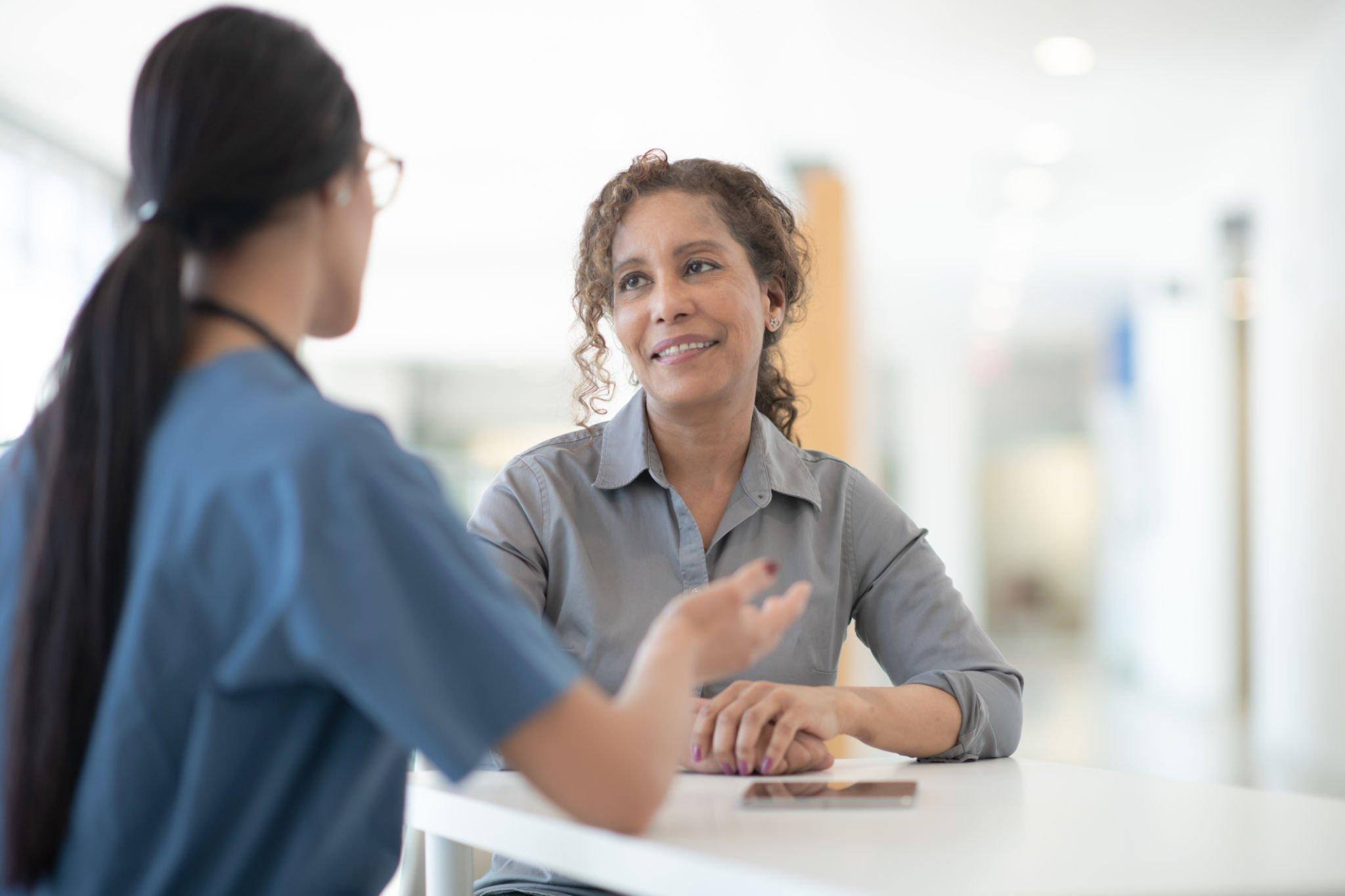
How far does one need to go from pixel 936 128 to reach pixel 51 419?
6.00 m

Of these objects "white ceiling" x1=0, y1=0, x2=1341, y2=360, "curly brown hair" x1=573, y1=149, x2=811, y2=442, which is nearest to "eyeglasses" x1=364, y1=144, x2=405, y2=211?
"curly brown hair" x1=573, y1=149, x2=811, y2=442

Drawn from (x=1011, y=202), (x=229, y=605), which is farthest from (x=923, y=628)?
(x=1011, y=202)

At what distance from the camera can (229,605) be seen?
82cm

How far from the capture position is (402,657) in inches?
32.3

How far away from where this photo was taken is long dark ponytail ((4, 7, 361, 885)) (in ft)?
2.73

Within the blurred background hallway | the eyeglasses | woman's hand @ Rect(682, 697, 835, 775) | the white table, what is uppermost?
the blurred background hallway

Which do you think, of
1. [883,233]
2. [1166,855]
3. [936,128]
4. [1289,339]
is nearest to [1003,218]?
[883,233]

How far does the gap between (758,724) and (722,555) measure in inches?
16.2

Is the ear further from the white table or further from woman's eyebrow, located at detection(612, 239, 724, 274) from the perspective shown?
the white table

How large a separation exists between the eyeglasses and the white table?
0.57m

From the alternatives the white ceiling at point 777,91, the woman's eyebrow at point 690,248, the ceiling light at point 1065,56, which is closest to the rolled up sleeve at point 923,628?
the woman's eyebrow at point 690,248

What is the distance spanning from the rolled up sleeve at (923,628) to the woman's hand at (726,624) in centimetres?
51

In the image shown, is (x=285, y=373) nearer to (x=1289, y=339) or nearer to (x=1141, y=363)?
(x=1289, y=339)

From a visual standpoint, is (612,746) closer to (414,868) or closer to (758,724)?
(758,724)
